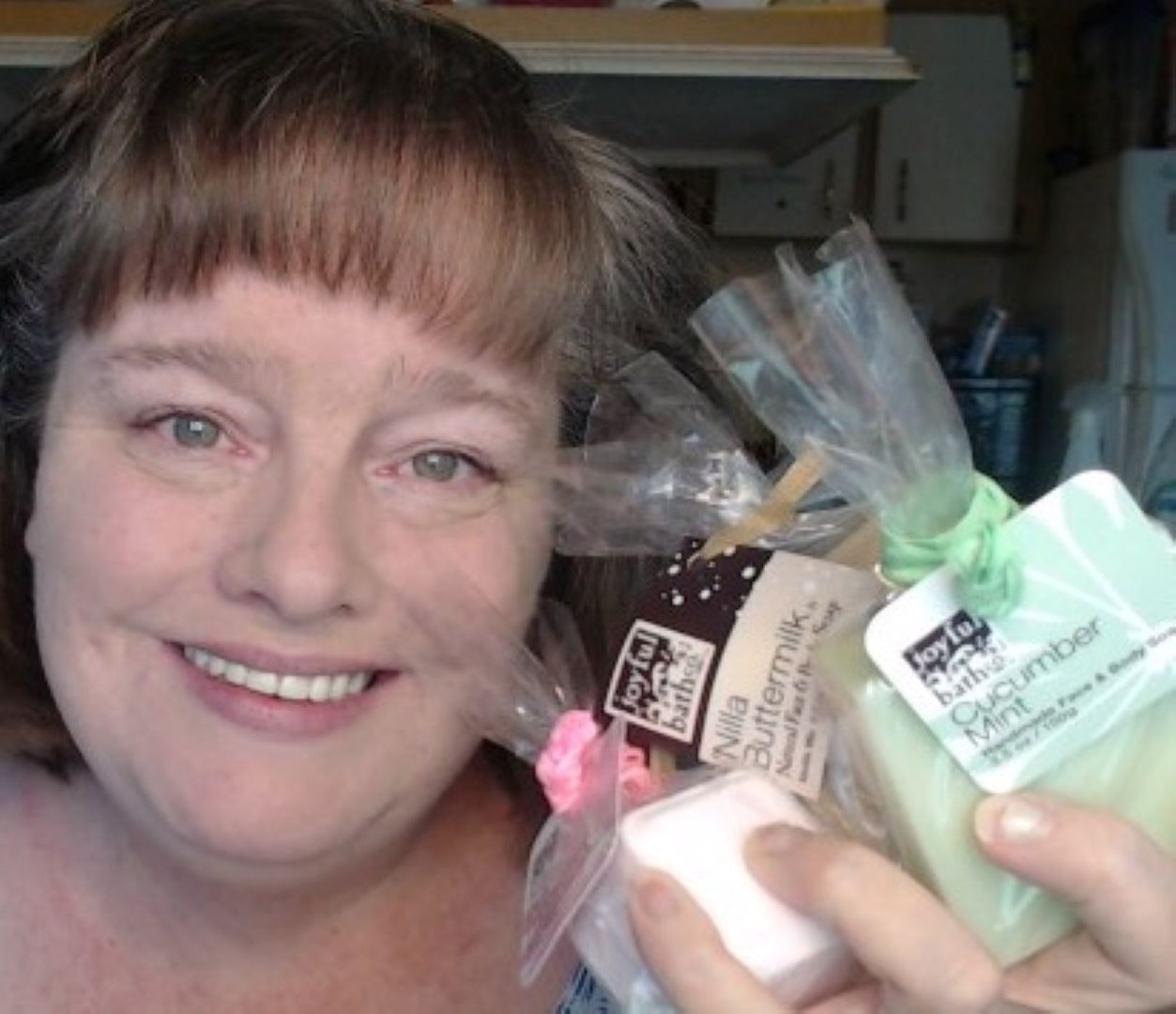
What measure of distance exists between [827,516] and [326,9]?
407mm

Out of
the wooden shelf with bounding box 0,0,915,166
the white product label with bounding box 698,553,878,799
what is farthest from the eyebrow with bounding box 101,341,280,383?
the wooden shelf with bounding box 0,0,915,166

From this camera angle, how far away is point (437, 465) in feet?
2.52

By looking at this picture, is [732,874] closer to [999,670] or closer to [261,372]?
[999,670]

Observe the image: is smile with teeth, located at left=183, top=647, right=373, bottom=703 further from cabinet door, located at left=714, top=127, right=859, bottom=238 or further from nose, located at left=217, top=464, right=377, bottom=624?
cabinet door, located at left=714, top=127, right=859, bottom=238

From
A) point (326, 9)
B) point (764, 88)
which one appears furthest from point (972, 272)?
point (326, 9)

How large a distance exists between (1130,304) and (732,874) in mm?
1931

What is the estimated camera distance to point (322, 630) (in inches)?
28.5

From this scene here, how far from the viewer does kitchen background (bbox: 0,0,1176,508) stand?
5.18 feet

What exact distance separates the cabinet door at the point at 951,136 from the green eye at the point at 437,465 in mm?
2130

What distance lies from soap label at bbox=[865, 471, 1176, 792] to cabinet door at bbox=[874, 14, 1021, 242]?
2.33m

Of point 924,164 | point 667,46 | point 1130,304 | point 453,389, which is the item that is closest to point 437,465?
point 453,389

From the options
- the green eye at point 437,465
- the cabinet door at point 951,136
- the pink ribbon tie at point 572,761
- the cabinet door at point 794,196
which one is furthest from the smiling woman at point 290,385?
the cabinet door at point 951,136

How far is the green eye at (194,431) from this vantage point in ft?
2.46

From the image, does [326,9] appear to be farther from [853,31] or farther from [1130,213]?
[1130,213]
